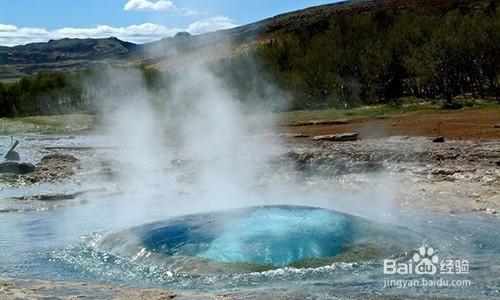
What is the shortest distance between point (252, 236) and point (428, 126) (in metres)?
18.7

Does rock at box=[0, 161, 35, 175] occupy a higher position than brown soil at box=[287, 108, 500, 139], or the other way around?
rock at box=[0, 161, 35, 175]

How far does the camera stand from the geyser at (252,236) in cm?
851

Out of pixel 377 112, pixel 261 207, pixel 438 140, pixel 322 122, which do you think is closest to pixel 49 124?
pixel 322 122

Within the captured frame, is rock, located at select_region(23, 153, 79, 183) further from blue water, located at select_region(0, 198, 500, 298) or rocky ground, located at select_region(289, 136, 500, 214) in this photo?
blue water, located at select_region(0, 198, 500, 298)

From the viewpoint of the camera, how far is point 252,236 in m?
9.08

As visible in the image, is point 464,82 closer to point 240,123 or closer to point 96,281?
point 240,123

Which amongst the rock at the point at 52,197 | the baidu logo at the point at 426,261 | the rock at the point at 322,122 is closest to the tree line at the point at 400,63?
the rock at the point at 322,122

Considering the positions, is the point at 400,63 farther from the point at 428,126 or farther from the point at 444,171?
the point at 444,171

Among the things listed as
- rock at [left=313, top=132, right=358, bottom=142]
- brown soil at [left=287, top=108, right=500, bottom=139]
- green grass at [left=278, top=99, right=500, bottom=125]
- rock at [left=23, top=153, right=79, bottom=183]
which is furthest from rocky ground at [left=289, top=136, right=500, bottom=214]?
green grass at [left=278, top=99, right=500, bottom=125]

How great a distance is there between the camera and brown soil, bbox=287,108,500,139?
22.8 m

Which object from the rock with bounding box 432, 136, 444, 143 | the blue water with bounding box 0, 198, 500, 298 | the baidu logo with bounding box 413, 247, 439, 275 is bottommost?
the rock with bounding box 432, 136, 444, 143

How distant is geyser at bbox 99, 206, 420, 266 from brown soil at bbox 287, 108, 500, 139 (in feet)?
41.6

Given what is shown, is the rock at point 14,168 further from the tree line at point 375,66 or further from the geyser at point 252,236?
the tree line at point 375,66

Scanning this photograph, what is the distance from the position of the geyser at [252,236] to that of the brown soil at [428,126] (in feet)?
41.6
